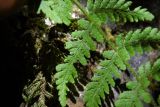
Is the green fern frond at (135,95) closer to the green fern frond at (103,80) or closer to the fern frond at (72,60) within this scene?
the green fern frond at (103,80)

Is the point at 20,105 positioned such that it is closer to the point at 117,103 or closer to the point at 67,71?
the point at 67,71

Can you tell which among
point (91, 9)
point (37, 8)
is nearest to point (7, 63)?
point (37, 8)

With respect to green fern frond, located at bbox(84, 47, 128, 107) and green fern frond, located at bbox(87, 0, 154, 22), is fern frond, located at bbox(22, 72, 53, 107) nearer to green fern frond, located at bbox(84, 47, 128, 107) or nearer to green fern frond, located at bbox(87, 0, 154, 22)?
green fern frond, located at bbox(84, 47, 128, 107)

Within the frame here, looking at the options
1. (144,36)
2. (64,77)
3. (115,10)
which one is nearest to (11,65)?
(64,77)

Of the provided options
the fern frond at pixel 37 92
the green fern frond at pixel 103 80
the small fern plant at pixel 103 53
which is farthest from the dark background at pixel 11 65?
the green fern frond at pixel 103 80

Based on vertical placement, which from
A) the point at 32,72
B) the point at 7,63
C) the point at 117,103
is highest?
the point at 7,63

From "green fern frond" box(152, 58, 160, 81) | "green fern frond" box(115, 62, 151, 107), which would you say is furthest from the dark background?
"green fern frond" box(152, 58, 160, 81)
